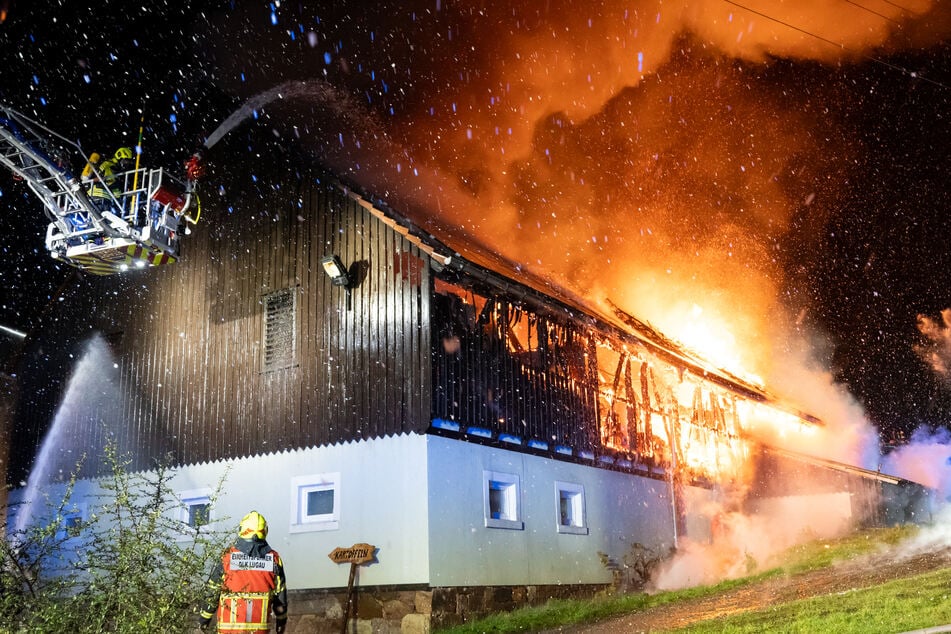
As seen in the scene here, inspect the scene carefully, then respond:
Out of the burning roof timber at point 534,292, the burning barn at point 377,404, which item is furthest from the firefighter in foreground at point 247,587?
the burning roof timber at point 534,292

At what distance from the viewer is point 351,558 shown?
13.0 metres

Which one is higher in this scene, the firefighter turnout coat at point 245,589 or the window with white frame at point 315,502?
the window with white frame at point 315,502

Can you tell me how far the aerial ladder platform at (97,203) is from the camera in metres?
14.6

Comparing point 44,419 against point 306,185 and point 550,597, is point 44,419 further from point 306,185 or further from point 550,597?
point 550,597

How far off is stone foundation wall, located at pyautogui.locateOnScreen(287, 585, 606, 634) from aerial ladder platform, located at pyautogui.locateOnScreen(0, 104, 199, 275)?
294 inches

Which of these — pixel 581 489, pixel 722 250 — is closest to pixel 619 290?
pixel 722 250

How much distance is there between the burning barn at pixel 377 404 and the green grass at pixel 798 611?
661 millimetres

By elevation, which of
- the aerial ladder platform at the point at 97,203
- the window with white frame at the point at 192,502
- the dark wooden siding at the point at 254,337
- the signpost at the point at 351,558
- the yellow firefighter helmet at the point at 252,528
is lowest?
the signpost at the point at 351,558

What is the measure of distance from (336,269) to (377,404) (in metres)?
2.68

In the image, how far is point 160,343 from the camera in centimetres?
1772

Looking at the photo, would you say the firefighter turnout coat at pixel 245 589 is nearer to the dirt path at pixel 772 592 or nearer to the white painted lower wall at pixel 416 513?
the white painted lower wall at pixel 416 513

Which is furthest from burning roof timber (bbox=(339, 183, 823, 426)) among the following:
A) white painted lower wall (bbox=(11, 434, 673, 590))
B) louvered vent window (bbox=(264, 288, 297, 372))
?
white painted lower wall (bbox=(11, 434, 673, 590))

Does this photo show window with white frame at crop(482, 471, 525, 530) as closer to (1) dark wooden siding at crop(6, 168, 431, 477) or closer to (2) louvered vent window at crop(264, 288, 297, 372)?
(1) dark wooden siding at crop(6, 168, 431, 477)

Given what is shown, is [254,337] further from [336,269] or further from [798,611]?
[798,611]
